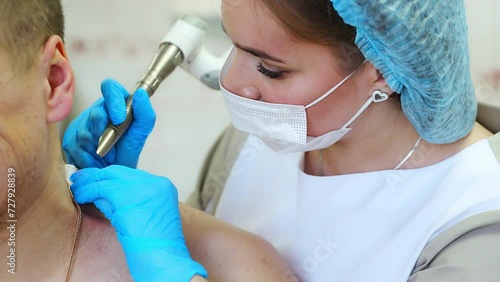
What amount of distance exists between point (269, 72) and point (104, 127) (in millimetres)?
390

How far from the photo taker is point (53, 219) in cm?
122

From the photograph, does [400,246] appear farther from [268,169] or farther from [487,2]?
[487,2]

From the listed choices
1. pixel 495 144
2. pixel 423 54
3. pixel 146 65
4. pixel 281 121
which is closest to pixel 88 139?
pixel 281 121

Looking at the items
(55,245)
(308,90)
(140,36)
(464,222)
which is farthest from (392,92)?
(140,36)

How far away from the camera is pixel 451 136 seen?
137cm

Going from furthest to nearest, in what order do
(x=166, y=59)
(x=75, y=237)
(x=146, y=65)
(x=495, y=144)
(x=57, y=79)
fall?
(x=146, y=65) < (x=166, y=59) < (x=495, y=144) < (x=75, y=237) < (x=57, y=79)

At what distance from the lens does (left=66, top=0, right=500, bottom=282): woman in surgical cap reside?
122 centimetres

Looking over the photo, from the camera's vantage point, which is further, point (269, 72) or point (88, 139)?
point (88, 139)

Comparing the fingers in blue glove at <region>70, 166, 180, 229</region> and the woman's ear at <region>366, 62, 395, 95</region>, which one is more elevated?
the woman's ear at <region>366, 62, 395, 95</region>

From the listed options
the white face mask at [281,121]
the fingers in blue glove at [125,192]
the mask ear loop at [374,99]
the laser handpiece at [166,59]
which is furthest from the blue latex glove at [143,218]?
the mask ear loop at [374,99]

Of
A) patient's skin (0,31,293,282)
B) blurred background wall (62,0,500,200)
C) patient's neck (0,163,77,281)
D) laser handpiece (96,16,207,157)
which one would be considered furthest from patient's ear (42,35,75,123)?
blurred background wall (62,0,500,200)

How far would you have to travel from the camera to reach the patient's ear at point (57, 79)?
112 centimetres

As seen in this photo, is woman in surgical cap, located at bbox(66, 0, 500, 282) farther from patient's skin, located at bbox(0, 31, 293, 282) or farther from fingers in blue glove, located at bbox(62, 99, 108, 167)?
patient's skin, located at bbox(0, 31, 293, 282)

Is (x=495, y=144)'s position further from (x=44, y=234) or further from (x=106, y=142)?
(x=44, y=234)
